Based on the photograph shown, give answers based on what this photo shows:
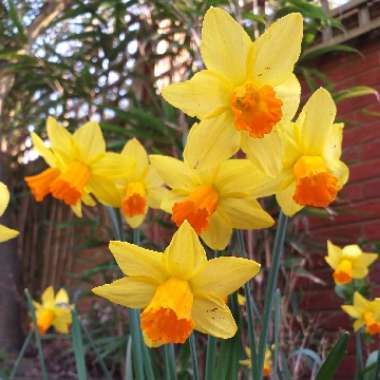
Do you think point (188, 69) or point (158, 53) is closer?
point (188, 69)

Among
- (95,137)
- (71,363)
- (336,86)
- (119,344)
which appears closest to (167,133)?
(336,86)

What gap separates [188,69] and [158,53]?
0.42 m

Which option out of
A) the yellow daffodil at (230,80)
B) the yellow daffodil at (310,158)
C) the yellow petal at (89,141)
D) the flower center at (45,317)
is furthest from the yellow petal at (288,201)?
the flower center at (45,317)

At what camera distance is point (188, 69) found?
231 cm

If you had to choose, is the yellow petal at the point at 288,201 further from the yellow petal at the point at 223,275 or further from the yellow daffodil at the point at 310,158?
the yellow petal at the point at 223,275

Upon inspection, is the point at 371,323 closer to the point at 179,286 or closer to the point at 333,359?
the point at 333,359

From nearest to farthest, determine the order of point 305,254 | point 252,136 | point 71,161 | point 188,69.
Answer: point 252,136 < point 71,161 < point 305,254 < point 188,69

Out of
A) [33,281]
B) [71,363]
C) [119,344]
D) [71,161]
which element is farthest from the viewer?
[33,281]

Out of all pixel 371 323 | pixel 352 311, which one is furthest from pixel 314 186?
pixel 352 311

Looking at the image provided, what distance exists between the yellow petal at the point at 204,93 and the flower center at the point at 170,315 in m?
0.18

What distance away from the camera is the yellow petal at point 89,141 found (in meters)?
0.86

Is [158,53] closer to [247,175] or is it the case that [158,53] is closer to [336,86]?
[336,86]

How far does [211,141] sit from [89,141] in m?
0.39

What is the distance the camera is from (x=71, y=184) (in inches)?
31.7
